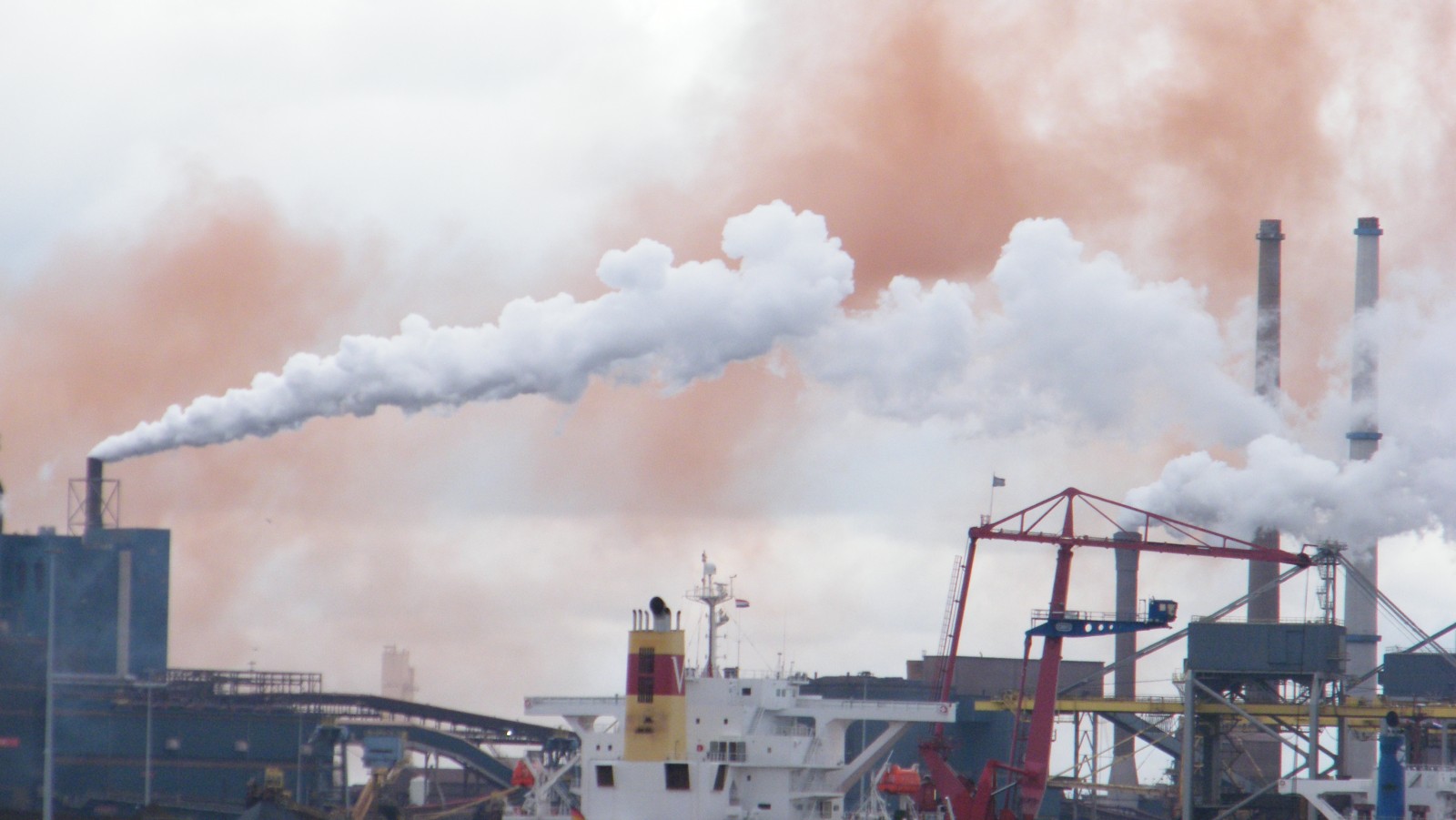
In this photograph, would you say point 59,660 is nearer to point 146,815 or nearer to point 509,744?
point 146,815

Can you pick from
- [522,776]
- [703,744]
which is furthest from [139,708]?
[703,744]

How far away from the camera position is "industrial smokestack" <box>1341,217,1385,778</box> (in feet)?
412

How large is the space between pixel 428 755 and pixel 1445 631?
61.9 meters

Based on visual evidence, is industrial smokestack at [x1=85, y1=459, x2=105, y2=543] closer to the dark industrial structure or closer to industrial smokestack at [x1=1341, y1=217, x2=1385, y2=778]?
the dark industrial structure

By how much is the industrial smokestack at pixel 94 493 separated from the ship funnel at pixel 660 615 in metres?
42.6

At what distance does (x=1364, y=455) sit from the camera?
126312mm

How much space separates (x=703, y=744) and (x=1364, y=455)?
65987 mm

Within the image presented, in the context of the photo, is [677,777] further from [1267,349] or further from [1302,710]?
[1267,349]

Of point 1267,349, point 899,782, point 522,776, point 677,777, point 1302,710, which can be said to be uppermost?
point 1267,349

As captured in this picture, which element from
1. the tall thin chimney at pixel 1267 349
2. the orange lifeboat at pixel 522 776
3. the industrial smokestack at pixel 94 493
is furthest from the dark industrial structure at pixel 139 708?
the tall thin chimney at pixel 1267 349

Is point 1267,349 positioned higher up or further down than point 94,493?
higher up

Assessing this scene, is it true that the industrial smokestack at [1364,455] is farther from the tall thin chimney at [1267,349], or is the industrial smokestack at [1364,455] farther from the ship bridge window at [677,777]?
the ship bridge window at [677,777]

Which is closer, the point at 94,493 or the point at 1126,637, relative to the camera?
the point at 94,493

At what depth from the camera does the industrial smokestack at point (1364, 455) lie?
12544 centimetres
